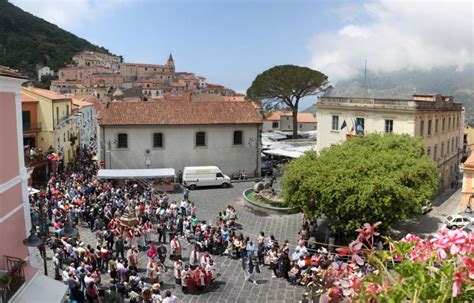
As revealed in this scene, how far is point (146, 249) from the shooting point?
65.4 ft

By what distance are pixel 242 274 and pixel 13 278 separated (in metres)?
9.20

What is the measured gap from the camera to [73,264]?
16375 mm

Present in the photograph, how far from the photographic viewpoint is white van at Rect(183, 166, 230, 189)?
107ft

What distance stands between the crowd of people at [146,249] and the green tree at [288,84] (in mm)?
33935

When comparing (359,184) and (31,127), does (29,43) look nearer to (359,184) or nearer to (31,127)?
(31,127)

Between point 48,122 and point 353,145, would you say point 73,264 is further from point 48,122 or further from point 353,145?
point 48,122

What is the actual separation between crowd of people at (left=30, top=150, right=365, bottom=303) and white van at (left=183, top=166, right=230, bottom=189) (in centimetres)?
544

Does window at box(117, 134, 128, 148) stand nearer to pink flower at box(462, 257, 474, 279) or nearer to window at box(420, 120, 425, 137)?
window at box(420, 120, 425, 137)

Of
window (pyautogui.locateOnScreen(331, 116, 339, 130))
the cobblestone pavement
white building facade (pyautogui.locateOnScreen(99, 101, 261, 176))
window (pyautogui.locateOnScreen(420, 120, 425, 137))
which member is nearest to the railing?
the cobblestone pavement

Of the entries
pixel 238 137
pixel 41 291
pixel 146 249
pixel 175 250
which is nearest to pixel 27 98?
pixel 238 137

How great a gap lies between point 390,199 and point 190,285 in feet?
A: 28.7

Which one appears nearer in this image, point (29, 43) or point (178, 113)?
point (178, 113)

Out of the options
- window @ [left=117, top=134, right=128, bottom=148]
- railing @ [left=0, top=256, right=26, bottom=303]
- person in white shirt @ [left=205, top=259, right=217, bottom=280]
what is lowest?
person in white shirt @ [left=205, top=259, right=217, bottom=280]

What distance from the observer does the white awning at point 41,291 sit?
35.7 ft
